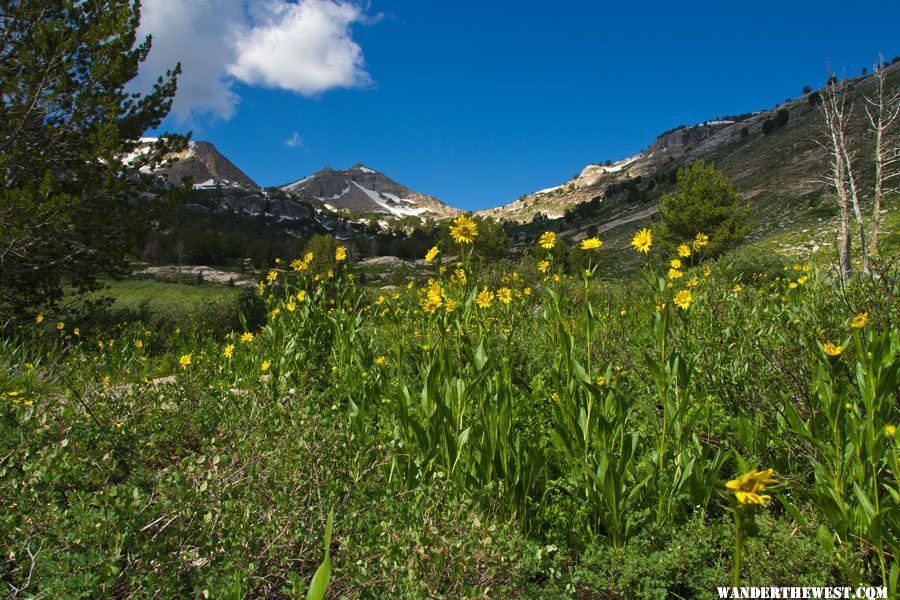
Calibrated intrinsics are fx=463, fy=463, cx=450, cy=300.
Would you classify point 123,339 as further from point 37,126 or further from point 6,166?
point 37,126

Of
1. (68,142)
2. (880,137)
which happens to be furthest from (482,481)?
(880,137)

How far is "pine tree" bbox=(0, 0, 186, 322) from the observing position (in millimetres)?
7128

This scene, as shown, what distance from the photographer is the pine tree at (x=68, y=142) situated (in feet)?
23.4

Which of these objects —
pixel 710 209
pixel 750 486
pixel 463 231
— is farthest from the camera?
pixel 710 209

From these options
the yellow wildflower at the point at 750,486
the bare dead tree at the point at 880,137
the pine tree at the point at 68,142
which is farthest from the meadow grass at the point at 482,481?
the pine tree at the point at 68,142

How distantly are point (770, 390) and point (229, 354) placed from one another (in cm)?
418

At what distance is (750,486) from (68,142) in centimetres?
1024

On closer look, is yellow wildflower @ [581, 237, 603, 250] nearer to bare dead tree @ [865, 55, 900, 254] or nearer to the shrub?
bare dead tree @ [865, 55, 900, 254]

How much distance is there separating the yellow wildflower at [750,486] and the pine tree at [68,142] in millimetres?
8496

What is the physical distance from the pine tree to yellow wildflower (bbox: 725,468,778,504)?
8496 mm

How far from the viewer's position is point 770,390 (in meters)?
2.81

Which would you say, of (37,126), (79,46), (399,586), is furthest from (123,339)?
(399,586)

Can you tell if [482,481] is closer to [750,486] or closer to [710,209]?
[750,486]

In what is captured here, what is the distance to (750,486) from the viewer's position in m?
0.98
